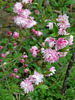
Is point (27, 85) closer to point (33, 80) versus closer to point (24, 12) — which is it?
point (33, 80)

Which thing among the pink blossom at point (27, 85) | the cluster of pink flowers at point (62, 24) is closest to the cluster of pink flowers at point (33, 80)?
the pink blossom at point (27, 85)

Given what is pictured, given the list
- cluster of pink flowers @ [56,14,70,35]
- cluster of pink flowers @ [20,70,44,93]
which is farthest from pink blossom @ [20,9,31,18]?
cluster of pink flowers @ [20,70,44,93]

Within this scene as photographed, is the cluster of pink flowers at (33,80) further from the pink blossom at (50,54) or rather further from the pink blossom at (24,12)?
the pink blossom at (24,12)

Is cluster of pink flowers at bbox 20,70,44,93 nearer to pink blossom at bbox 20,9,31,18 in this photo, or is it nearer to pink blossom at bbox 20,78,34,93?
pink blossom at bbox 20,78,34,93

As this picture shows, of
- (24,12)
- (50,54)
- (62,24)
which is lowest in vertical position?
(50,54)

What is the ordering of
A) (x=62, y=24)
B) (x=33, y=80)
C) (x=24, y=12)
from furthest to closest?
(x=24, y=12), (x=33, y=80), (x=62, y=24)

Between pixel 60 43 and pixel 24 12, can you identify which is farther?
pixel 24 12

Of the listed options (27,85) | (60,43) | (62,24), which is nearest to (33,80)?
(27,85)

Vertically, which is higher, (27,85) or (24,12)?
(24,12)

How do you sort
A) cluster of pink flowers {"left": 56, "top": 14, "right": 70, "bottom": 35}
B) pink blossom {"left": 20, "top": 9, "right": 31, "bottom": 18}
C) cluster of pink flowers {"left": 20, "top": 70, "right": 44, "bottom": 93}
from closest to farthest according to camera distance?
cluster of pink flowers {"left": 56, "top": 14, "right": 70, "bottom": 35}
cluster of pink flowers {"left": 20, "top": 70, "right": 44, "bottom": 93}
pink blossom {"left": 20, "top": 9, "right": 31, "bottom": 18}

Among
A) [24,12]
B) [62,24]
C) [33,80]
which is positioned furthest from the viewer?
[24,12]

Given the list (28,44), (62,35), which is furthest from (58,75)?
(62,35)

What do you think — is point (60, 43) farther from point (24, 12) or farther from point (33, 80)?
point (24, 12)

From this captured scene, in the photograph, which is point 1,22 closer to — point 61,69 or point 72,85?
point 61,69
